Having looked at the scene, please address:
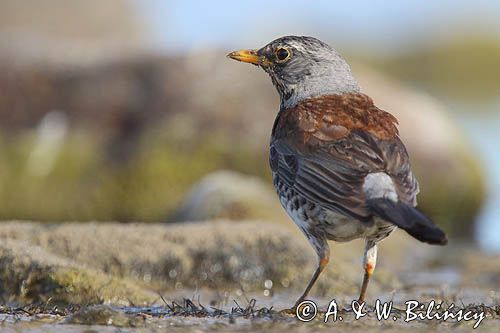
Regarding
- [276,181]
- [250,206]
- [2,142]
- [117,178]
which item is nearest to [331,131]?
[276,181]

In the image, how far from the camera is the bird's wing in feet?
20.5

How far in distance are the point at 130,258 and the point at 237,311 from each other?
98.4 inches

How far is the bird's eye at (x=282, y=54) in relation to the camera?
25.8ft

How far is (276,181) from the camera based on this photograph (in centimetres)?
709

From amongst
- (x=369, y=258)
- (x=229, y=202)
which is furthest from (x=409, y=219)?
(x=229, y=202)

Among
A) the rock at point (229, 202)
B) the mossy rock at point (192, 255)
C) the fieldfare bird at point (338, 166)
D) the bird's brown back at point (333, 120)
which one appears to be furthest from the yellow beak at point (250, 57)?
the rock at point (229, 202)

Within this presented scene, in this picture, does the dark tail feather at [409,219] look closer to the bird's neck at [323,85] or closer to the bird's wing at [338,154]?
the bird's wing at [338,154]

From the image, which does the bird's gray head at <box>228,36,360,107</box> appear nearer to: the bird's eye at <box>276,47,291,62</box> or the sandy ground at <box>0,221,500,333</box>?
the bird's eye at <box>276,47,291,62</box>

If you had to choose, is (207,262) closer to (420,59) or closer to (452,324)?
(452,324)

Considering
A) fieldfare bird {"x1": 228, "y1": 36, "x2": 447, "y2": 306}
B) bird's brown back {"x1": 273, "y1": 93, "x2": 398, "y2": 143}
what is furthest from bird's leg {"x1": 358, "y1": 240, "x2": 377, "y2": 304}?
bird's brown back {"x1": 273, "y1": 93, "x2": 398, "y2": 143}

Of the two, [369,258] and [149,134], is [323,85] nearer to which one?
[369,258]

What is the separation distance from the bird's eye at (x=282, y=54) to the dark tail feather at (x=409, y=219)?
210cm

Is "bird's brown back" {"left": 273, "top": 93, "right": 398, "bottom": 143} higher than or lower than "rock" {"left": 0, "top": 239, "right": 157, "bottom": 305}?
higher

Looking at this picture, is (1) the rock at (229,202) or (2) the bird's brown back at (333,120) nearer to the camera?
(2) the bird's brown back at (333,120)
